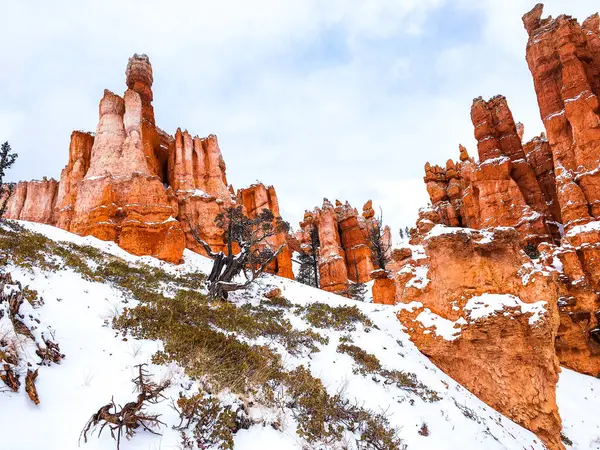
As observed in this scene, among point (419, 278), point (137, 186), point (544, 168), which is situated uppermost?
point (544, 168)

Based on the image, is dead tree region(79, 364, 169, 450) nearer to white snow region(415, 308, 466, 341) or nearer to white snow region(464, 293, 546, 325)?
white snow region(415, 308, 466, 341)

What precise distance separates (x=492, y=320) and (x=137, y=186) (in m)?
→ 25.5

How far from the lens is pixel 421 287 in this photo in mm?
13875

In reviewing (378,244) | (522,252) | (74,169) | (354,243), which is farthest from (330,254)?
(522,252)

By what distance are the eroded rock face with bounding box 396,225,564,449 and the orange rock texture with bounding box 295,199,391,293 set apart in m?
Result: 33.9

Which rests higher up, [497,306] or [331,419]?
[497,306]

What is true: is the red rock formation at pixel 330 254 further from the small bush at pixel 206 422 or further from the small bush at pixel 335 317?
the small bush at pixel 206 422

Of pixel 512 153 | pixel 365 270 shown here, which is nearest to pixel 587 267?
pixel 512 153

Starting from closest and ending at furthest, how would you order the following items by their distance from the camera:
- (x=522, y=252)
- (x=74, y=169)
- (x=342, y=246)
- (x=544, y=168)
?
(x=522, y=252)
(x=74, y=169)
(x=544, y=168)
(x=342, y=246)

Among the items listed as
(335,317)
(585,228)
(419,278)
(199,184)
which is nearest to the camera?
(419,278)

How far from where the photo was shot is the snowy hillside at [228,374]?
420cm

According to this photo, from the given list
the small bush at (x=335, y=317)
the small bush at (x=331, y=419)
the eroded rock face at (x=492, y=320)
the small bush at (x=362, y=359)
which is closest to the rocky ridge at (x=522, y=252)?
the eroded rock face at (x=492, y=320)

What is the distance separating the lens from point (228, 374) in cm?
574

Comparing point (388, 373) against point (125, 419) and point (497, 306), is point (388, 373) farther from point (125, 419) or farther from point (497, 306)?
point (125, 419)
